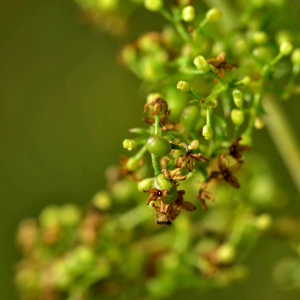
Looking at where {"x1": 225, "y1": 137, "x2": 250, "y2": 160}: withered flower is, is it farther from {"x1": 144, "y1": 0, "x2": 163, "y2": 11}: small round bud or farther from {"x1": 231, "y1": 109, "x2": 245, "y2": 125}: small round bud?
{"x1": 144, "y1": 0, "x2": 163, "y2": 11}: small round bud

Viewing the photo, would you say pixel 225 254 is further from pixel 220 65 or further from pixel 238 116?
pixel 220 65

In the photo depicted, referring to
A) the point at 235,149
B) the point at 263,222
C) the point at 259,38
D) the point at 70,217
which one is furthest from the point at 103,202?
the point at 259,38

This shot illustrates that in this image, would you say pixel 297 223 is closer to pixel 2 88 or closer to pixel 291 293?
pixel 291 293

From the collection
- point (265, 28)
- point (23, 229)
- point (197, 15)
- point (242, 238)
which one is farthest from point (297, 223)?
point (23, 229)

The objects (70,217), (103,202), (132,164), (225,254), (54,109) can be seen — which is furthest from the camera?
(54,109)

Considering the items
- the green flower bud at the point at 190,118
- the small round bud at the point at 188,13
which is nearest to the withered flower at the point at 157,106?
the green flower bud at the point at 190,118

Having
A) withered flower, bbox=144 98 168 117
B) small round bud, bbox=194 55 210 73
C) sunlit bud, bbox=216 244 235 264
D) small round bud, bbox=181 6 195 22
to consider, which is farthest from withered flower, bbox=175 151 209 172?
sunlit bud, bbox=216 244 235 264

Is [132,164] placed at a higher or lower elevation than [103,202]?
lower
